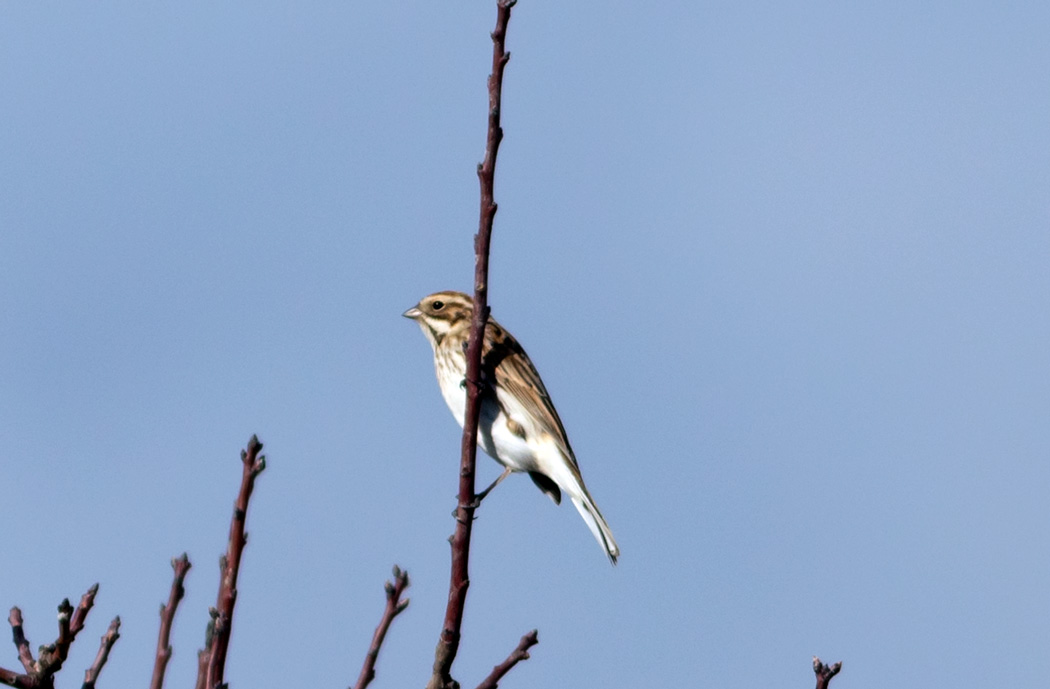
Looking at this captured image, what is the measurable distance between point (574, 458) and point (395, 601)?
17.2 ft

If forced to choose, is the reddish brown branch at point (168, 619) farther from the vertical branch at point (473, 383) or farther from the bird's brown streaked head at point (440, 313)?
the bird's brown streaked head at point (440, 313)

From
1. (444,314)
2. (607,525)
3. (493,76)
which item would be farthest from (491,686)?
(444,314)

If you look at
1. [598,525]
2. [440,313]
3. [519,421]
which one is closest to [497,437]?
[519,421]

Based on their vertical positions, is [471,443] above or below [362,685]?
above

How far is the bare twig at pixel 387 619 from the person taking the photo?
4.32 metres

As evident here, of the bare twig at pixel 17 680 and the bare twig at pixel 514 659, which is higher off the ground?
the bare twig at pixel 514 659

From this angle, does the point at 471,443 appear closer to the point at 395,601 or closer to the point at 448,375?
the point at 395,601

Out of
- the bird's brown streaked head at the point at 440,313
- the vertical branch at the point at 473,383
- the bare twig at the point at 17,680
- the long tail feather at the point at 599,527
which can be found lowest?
the bare twig at the point at 17,680

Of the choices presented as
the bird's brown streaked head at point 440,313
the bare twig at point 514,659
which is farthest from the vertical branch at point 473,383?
the bird's brown streaked head at point 440,313

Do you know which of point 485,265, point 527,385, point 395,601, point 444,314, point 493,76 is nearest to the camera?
point 395,601

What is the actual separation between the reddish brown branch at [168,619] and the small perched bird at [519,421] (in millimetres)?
4694

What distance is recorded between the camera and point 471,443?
5605 mm

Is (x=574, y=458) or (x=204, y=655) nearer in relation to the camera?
(x=204, y=655)

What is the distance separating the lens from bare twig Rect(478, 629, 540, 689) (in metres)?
4.84
